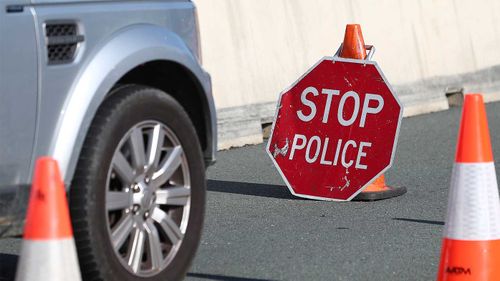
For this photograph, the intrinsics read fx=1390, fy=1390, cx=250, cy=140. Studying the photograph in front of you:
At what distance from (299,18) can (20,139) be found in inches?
315

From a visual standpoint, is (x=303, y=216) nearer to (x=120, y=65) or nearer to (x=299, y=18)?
(x=120, y=65)

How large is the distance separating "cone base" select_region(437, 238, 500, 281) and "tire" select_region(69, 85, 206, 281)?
1185 millimetres

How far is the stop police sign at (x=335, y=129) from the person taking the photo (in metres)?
8.64

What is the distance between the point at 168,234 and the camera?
5.95 meters

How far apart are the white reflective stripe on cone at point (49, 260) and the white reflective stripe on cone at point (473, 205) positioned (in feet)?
5.74

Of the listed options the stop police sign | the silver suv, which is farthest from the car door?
the stop police sign

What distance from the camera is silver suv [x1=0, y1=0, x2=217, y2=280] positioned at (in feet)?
17.3

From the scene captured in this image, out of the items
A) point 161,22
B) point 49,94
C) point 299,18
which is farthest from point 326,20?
point 49,94

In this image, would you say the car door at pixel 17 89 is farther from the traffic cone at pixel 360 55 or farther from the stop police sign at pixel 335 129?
the traffic cone at pixel 360 55

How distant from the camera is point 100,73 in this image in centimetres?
559

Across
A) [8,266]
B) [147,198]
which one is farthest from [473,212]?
[8,266]

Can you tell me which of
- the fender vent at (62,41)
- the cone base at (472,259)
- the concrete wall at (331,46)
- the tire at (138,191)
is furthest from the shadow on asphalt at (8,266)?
the concrete wall at (331,46)

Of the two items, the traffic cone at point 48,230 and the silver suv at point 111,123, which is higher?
the silver suv at point 111,123

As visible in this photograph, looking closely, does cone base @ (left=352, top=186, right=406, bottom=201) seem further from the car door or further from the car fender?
the car door
